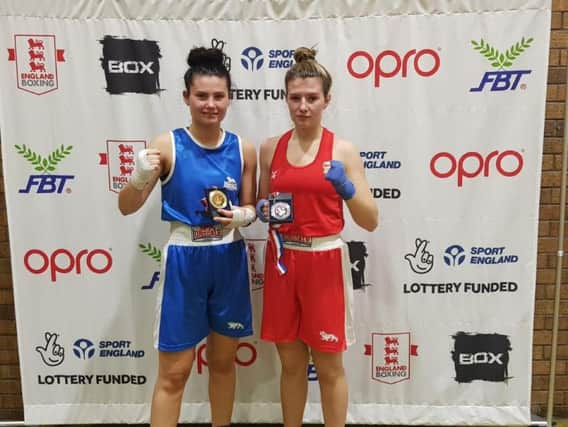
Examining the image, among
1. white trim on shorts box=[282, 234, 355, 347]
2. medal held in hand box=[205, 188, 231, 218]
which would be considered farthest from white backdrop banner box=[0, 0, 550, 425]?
medal held in hand box=[205, 188, 231, 218]

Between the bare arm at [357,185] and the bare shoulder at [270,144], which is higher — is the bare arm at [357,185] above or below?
below

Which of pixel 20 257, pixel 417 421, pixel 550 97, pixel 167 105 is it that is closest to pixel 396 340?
pixel 417 421

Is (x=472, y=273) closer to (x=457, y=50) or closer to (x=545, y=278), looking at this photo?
(x=545, y=278)

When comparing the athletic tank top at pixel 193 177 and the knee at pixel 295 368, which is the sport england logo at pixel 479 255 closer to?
the knee at pixel 295 368

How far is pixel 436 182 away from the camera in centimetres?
229

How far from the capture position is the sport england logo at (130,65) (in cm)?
223

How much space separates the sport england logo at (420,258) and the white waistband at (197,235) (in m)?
0.89

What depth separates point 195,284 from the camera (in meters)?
1.92

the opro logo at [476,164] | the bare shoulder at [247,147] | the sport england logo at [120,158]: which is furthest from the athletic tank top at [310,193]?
the sport england logo at [120,158]

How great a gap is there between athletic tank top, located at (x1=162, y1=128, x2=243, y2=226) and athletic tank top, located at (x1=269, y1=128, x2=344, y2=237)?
0.18m

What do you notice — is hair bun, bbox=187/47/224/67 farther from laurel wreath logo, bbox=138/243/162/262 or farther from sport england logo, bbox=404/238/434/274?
sport england logo, bbox=404/238/434/274

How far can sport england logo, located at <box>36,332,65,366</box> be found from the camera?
7.89ft

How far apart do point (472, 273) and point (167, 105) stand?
1.57 metres

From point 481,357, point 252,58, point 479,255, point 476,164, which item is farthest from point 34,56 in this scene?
point 481,357
